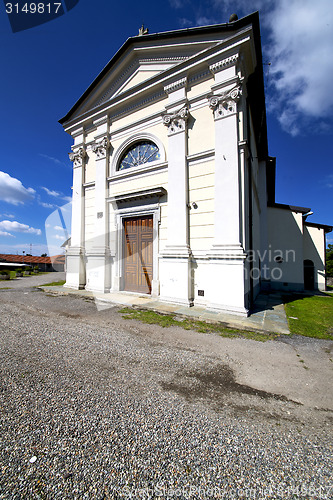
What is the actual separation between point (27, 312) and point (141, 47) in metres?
12.2

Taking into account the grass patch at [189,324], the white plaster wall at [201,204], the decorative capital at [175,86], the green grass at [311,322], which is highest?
the decorative capital at [175,86]

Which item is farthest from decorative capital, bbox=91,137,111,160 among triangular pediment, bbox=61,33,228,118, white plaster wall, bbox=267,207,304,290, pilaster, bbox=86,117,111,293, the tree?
the tree

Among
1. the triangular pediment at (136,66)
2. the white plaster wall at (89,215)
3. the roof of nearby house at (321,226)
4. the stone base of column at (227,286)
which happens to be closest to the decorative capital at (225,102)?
the triangular pediment at (136,66)

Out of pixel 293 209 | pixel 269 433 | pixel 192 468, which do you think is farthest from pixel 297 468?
pixel 293 209

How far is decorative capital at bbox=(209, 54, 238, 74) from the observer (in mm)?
6777

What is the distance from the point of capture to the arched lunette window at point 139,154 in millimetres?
9062

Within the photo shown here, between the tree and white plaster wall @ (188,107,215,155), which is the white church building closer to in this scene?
white plaster wall @ (188,107,215,155)

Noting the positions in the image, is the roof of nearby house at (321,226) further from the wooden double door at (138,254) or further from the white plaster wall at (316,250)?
the wooden double door at (138,254)

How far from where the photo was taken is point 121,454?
1.72 m

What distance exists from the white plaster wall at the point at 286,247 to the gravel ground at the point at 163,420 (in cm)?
1098

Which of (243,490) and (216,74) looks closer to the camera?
(243,490)

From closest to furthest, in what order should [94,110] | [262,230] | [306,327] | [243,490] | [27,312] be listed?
1. [243,490]
2. [306,327]
3. [27,312]
4. [94,110]
5. [262,230]

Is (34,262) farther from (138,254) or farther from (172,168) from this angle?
(172,168)

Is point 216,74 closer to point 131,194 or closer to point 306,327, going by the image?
point 131,194
